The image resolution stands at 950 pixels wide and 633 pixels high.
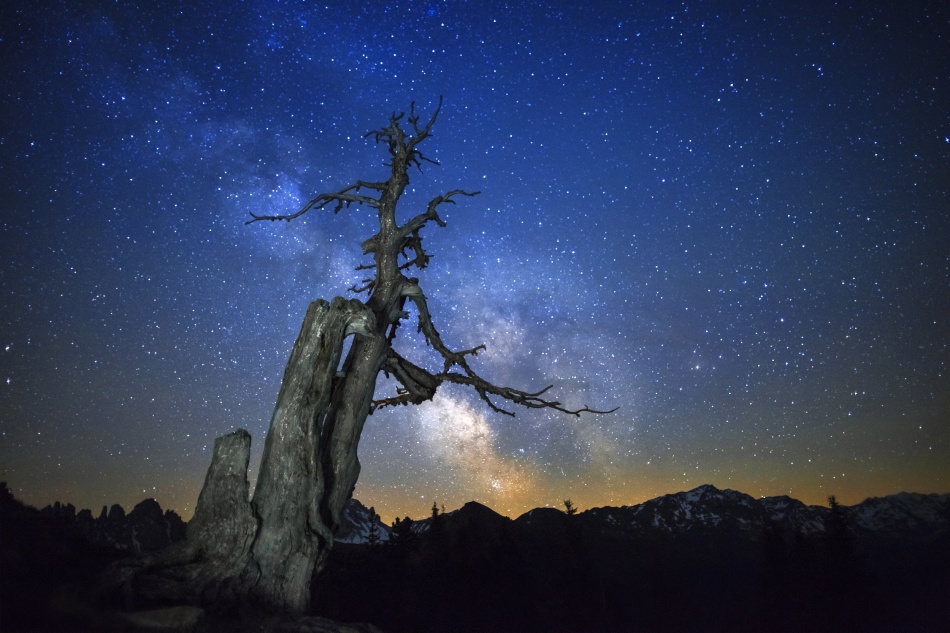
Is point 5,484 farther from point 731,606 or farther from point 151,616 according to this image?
point 731,606

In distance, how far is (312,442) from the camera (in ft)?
25.5

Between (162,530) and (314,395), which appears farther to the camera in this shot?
(162,530)

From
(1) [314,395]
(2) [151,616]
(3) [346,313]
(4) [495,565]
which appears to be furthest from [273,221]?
(4) [495,565]

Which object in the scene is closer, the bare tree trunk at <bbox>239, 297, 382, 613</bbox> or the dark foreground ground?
the dark foreground ground

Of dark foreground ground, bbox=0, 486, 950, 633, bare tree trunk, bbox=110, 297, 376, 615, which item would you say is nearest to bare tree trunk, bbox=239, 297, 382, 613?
bare tree trunk, bbox=110, 297, 376, 615

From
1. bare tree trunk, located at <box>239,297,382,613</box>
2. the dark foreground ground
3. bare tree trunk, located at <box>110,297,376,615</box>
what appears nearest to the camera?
the dark foreground ground

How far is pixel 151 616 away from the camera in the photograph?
16.1 ft

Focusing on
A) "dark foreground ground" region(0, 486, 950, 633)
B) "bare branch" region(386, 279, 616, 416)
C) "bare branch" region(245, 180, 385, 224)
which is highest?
"bare branch" region(245, 180, 385, 224)

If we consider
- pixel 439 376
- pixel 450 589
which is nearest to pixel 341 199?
pixel 439 376

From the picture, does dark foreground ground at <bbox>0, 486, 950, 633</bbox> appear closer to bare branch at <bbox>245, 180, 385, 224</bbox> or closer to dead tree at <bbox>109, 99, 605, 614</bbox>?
dead tree at <bbox>109, 99, 605, 614</bbox>

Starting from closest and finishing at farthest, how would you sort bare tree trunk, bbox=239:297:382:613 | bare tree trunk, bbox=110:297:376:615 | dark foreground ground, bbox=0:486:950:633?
dark foreground ground, bbox=0:486:950:633
bare tree trunk, bbox=110:297:376:615
bare tree trunk, bbox=239:297:382:613

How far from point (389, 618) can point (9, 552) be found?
3188cm

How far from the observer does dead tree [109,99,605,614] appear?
6652 mm

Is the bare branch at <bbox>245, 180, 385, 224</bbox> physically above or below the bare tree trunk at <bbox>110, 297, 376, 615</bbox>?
above
